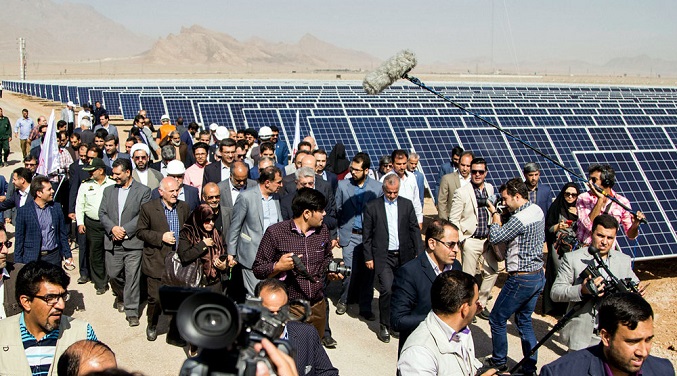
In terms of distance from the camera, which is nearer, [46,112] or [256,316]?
[256,316]

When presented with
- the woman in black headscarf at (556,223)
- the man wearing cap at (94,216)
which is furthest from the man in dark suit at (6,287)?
the woman in black headscarf at (556,223)

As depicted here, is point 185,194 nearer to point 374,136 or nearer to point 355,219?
point 355,219

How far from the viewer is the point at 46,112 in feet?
120

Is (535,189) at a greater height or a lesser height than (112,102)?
lesser

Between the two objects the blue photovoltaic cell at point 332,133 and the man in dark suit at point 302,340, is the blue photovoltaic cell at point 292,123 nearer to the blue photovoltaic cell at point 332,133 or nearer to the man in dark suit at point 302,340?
the blue photovoltaic cell at point 332,133

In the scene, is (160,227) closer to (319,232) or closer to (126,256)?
(126,256)

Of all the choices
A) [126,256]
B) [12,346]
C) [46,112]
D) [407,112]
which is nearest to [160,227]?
[126,256]

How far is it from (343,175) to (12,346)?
320 inches

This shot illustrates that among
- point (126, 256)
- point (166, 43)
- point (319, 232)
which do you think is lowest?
point (126, 256)

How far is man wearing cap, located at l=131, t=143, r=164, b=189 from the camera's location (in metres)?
8.76

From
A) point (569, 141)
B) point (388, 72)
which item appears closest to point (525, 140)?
point (569, 141)

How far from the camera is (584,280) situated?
512cm

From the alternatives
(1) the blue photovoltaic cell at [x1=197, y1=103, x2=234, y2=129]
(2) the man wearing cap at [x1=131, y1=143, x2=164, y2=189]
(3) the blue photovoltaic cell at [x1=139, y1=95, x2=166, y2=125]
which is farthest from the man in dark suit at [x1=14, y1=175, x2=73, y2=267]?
(3) the blue photovoltaic cell at [x1=139, y1=95, x2=166, y2=125]

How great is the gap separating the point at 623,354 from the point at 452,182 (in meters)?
5.81
